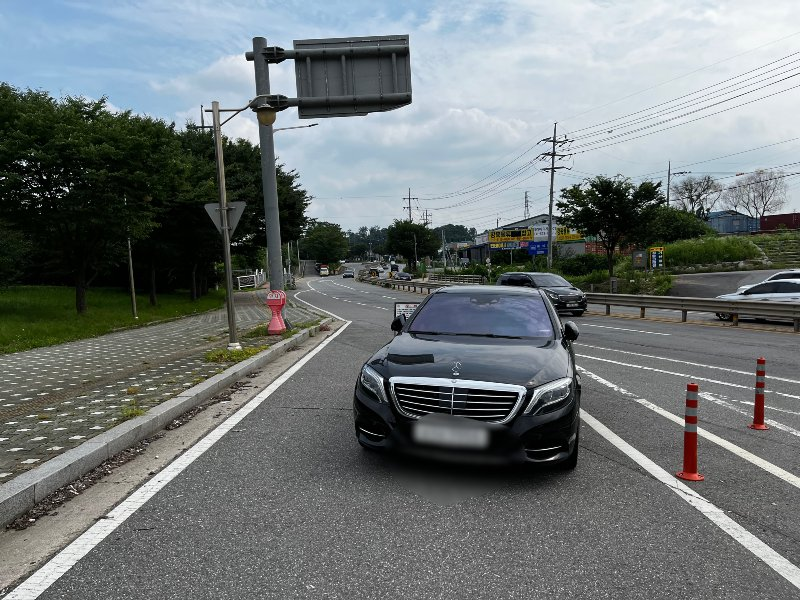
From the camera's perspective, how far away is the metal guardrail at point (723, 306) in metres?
16.4

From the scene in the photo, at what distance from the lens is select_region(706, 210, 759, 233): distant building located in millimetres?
97188

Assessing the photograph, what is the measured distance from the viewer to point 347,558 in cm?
335

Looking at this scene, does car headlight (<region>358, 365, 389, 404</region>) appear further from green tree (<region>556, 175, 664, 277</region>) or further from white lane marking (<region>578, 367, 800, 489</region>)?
green tree (<region>556, 175, 664, 277</region>)

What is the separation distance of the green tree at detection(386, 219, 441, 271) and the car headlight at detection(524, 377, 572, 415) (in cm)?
9009

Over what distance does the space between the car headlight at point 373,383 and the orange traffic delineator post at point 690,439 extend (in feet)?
7.43

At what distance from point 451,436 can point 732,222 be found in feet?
368

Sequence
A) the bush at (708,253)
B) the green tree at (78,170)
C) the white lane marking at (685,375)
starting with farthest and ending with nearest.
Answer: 1. the bush at (708,253)
2. the green tree at (78,170)
3. the white lane marking at (685,375)

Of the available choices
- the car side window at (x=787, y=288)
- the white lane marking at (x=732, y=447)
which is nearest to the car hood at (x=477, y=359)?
the white lane marking at (x=732, y=447)

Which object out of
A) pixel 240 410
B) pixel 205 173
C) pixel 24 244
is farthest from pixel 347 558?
pixel 205 173

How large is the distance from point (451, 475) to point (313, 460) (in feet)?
4.04

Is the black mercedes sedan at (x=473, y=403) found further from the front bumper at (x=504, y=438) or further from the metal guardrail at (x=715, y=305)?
the metal guardrail at (x=715, y=305)

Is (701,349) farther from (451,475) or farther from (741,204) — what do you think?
(741,204)

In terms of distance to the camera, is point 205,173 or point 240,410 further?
point 205,173

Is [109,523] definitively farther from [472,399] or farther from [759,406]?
[759,406]
